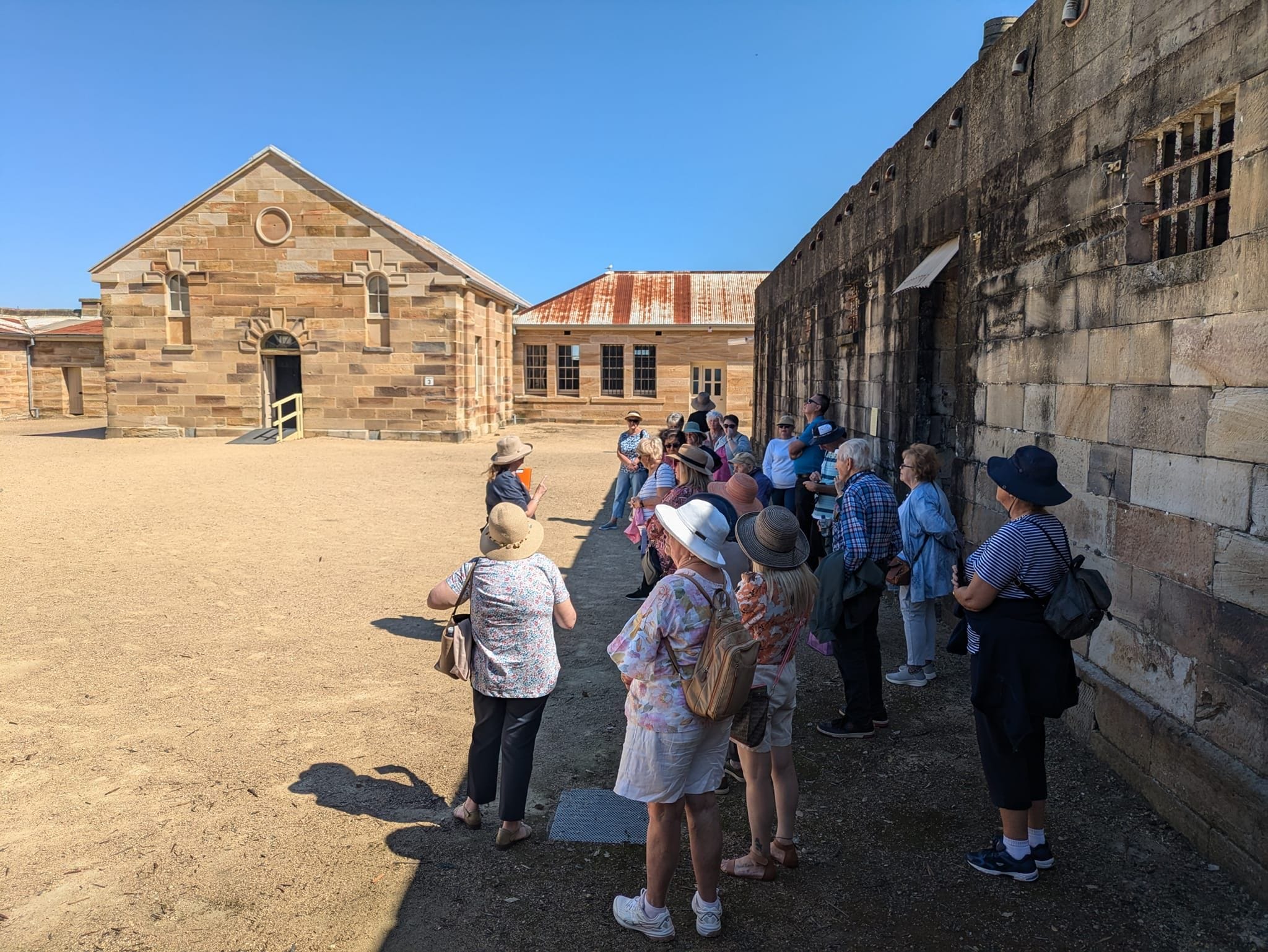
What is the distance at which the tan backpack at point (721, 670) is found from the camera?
300 centimetres

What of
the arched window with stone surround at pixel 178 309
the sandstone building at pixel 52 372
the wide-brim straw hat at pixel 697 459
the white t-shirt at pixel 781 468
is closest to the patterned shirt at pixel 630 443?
the white t-shirt at pixel 781 468

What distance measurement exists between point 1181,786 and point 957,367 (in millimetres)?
4058

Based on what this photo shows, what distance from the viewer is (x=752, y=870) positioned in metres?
3.66

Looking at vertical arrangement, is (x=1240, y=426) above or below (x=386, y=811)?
above

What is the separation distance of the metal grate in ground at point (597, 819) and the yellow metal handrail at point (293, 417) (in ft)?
68.7

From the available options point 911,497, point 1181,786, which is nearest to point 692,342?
point 911,497

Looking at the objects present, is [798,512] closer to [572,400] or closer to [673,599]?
[673,599]

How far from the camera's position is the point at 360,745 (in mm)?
5043

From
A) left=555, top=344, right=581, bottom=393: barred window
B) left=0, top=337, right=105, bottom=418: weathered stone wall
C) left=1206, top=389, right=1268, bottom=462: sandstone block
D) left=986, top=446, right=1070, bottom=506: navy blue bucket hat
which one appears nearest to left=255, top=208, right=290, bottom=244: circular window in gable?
left=555, top=344, right=581, bottom=393: barred window

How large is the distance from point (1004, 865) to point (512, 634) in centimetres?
223

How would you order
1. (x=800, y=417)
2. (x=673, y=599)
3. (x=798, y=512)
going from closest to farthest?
(x=673, y=599) < (x=798, y=512) < (x=800, y=417)

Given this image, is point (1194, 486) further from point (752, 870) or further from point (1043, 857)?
point (752, 870)

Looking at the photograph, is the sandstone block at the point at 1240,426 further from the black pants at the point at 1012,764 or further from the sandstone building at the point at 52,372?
the sandstone building at the point at 52,372

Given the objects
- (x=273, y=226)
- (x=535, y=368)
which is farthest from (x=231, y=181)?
(x=535, y=368)
